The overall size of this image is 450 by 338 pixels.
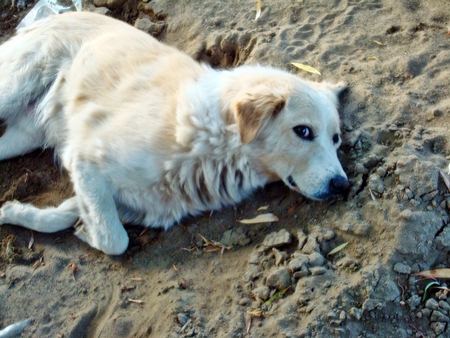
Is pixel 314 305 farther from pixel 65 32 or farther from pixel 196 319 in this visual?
pixel 65 32

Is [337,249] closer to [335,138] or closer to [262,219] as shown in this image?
[262,219]

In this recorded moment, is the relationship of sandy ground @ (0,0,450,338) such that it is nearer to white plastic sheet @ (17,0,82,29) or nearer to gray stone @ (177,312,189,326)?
gray stone @ (177,312,189,326)

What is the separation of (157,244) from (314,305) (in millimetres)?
1393

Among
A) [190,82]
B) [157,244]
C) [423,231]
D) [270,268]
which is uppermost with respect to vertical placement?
[190,82]

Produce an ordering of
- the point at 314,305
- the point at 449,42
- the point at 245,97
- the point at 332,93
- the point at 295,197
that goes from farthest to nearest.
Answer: the point at 449,42 < the point at 332,93 < the point at 295,197 < the point at 245,97 < the point at 314,305

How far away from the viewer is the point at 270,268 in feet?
10.2

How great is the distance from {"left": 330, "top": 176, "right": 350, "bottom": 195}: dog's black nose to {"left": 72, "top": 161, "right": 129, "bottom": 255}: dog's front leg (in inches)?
63.8

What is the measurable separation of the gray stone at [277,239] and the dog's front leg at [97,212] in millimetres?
1104

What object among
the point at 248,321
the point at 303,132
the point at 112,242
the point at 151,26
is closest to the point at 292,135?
the point at 303,132

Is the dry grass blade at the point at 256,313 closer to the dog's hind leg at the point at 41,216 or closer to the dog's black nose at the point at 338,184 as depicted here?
the dog's black nose at the point at 338,184

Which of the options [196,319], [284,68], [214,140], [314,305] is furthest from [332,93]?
[196,319]

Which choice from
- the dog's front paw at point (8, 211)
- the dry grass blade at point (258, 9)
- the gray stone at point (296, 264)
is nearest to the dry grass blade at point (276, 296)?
the gray stone at point (296, 264)

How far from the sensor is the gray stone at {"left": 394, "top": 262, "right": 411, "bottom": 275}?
2.85m

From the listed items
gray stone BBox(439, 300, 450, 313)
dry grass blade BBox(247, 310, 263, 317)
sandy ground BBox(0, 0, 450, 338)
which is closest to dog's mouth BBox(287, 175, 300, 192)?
sandy ground BBox(0, 0, 450, 338)
